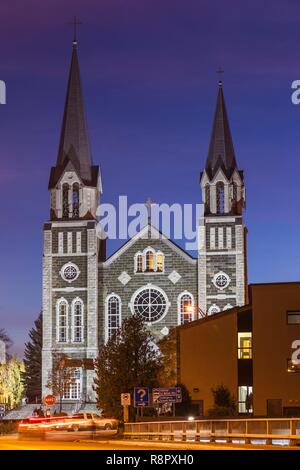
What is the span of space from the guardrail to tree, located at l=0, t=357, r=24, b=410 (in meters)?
94.8

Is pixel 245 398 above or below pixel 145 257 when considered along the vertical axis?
below

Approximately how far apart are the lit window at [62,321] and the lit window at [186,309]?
1093 centimetres

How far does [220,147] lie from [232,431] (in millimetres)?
80312

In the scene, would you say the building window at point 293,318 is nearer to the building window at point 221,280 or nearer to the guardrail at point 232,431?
the guardrail at point 232,431

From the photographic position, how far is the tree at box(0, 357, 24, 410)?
467 ft

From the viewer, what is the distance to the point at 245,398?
63312 mm

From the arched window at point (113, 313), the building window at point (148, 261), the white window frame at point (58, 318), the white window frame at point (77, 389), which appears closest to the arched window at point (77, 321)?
the white window frame at point (58, 318)

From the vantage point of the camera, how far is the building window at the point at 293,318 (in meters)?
60.1

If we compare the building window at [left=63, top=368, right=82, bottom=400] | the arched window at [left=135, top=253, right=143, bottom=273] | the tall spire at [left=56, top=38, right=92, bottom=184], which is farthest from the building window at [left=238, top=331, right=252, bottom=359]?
the tall spire at [left=56, top=38, right=92, bottom=184]

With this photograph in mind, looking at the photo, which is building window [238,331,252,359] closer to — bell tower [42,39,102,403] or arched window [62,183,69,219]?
bell tower [42,39,102,403]

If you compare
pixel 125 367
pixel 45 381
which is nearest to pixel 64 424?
pixel 125 367

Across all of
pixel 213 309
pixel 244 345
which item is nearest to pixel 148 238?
pixel 213 309

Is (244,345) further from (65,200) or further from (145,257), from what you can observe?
(65,200)
